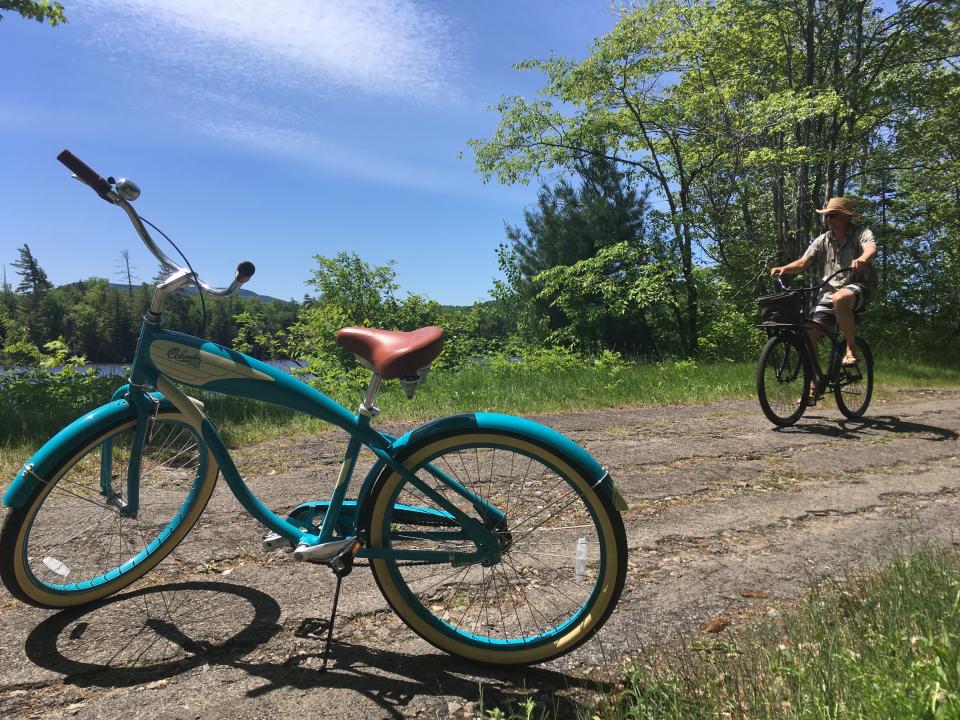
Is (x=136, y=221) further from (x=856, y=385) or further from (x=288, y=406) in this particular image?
(x=856, y=385)

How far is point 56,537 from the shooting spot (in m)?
2.57

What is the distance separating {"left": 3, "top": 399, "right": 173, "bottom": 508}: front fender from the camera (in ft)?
6.95

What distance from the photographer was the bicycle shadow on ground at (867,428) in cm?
538

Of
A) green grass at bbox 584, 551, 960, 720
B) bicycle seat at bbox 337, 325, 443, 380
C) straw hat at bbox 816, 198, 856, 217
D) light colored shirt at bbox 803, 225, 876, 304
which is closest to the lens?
green grass at bbox 584, 551, 960, 720

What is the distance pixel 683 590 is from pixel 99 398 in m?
7.68

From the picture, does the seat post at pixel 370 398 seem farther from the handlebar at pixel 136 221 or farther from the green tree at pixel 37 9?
the green tree at pixel 37 9

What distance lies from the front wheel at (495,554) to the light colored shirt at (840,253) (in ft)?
15.9

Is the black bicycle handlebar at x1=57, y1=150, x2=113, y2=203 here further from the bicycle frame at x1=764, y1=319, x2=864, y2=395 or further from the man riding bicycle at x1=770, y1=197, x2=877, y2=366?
the man riding bicycle at x1=770, y1=197, x2=877, y2=366

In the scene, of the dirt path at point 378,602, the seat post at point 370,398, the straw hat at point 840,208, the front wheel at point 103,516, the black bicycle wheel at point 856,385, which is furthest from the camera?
the black bicycle wheel at point 856,385

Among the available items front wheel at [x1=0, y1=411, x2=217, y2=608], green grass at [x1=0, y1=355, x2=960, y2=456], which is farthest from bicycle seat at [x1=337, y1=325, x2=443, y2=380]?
green grass at [x1=0, y1=355, x2=960, y2=456]

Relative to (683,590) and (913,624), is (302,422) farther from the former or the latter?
(913,624)

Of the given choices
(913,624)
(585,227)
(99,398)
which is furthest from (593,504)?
(585,227)

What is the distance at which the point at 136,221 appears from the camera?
84.7 inches

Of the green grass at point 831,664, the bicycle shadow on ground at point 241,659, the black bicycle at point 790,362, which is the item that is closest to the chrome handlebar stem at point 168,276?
the bicycle shadow on ground at point 241,659
